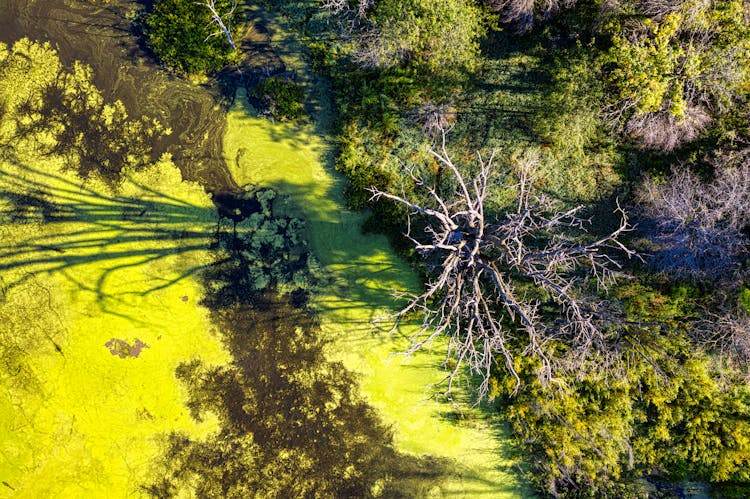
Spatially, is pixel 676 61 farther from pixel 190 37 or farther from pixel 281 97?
pixel 190 37

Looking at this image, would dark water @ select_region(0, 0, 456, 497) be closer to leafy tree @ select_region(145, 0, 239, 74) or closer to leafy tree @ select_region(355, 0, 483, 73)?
leafy tree @ select_region(145, 0, 239, 74)

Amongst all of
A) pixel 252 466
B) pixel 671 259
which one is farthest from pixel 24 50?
pixel 671 259

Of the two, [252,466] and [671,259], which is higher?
[671,259]

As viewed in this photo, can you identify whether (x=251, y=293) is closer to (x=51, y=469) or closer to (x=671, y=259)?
(x=51, y=469)

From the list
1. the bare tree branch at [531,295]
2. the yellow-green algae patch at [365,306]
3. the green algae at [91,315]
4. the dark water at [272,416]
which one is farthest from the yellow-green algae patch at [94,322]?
the bare tree branch at [531,295]

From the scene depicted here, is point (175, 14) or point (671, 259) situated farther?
point (175, 14)
